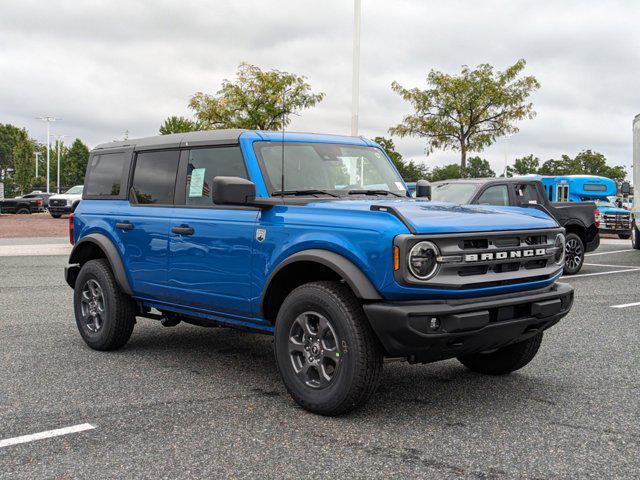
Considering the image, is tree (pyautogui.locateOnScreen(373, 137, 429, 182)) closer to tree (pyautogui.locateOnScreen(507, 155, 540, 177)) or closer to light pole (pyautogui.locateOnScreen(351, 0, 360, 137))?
tree (pyautogui.locateOnScreen(507, 155, 540, 177))

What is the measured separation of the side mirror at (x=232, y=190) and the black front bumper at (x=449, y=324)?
1.15 metres

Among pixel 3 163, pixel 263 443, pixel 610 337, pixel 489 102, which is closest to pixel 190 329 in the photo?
pixel 263 443

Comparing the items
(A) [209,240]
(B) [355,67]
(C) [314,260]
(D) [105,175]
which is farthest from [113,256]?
(B) [355,67]

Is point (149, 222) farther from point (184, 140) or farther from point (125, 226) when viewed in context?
point (184, 140)

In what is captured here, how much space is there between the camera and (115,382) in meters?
5.21

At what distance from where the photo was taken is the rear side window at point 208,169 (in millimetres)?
5266

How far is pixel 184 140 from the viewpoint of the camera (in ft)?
18.8

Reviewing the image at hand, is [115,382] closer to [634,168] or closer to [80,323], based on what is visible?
[80,323]

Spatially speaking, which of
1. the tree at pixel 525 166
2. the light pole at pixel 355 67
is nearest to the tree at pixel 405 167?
the tree at pixel 525 166

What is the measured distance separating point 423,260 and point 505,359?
174cm

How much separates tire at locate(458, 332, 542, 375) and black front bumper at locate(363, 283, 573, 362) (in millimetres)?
828

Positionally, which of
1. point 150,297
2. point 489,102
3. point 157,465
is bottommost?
point 157,465

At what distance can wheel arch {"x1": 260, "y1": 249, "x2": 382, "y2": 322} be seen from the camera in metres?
4.11

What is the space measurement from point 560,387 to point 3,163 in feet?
498
